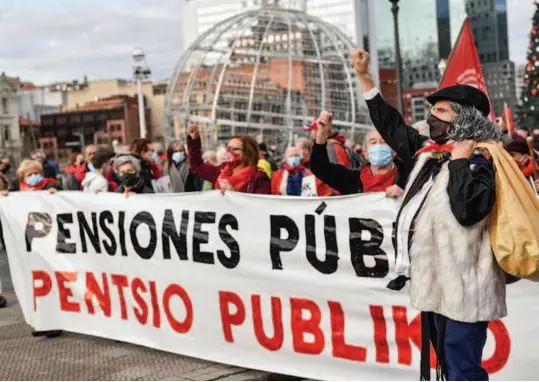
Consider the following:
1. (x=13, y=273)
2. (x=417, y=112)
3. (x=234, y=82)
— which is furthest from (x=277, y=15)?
(x=417, y=112)

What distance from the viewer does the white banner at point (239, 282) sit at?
17.2 ft

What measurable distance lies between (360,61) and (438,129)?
69 cm

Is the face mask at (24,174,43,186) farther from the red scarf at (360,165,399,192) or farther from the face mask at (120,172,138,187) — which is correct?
the red scarf at (360,165,399,192)

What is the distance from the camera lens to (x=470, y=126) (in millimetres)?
3699

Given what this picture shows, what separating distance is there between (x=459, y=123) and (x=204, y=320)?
3.00m

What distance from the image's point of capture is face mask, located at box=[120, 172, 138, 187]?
23.6 ft

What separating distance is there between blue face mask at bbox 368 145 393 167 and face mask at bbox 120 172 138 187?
230 centimetres

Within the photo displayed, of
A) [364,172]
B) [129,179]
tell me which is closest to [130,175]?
[129,179]

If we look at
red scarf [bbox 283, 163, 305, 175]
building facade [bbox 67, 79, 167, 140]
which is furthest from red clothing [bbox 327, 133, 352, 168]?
building facade [bbox 67, 79, 167, 140]

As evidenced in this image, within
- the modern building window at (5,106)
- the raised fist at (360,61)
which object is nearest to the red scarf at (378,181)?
the raised fist at (360,61)

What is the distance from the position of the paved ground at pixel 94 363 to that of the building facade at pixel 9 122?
327 ft

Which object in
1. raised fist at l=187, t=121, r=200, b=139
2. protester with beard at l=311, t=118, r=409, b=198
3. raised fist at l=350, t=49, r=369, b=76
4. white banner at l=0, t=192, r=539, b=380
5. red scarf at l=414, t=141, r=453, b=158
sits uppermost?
raised fist at l=350, t=49, r=369, b=76

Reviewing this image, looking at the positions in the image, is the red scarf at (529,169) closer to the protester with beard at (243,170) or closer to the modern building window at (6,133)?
the protester with beard at (243,170)

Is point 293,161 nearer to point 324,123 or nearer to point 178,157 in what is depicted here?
point 178,157
